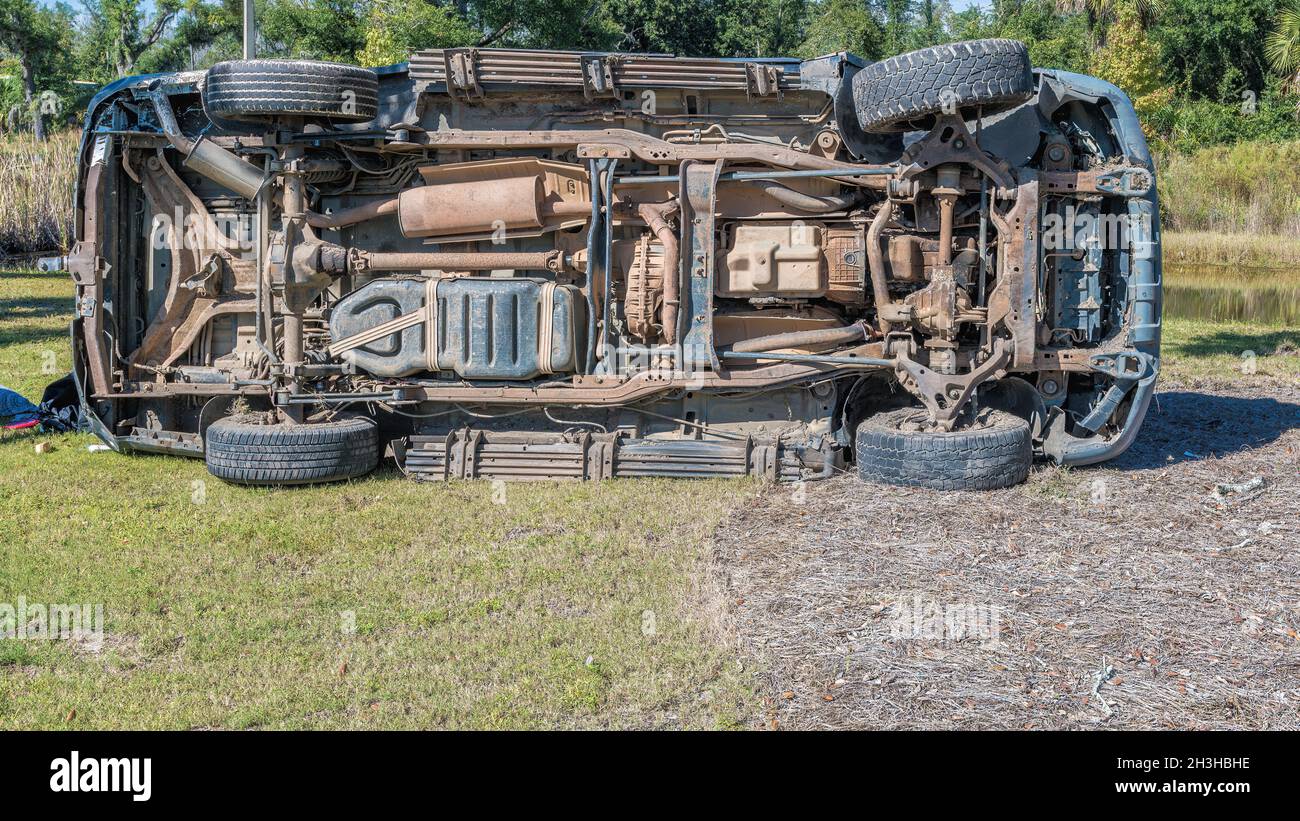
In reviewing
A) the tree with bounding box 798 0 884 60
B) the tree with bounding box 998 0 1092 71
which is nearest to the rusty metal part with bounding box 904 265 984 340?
the tree with bounding box 998 0 1092 71

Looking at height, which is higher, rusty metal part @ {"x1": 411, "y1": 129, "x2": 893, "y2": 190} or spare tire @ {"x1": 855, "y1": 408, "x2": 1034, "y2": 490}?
rusty metal part @ {"x1": 411, "y1": 129, "x2": 893, "y2": 190}

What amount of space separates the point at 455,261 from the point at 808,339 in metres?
2.72

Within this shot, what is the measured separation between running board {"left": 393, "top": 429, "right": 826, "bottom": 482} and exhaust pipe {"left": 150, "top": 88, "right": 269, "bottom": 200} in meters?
2.26

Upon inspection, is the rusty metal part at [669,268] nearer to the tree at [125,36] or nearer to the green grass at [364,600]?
the green grass at [364,600]

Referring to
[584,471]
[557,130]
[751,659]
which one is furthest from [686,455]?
[751,659]

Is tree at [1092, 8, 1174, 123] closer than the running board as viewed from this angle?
No

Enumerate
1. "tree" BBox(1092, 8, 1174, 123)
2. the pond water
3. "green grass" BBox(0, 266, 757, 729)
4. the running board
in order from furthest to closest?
1. "tree" BBox(1092, 8, 1174, 123)
2. the pond water
3. the running board
4. "green grass" BBox(0, 266, 757, 729)

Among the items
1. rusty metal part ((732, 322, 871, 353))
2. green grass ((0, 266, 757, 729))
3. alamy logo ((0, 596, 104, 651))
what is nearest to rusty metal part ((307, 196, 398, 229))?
green grass ((0, 266, 757, 729))

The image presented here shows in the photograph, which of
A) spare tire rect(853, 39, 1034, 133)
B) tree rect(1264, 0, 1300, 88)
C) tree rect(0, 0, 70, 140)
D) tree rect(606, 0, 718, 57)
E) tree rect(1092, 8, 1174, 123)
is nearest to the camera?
spare tire rect(853, 39, 1034, 133)

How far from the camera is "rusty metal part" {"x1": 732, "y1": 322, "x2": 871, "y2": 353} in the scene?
29.6ft

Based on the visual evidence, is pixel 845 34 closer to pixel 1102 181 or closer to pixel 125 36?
pixel 125 36

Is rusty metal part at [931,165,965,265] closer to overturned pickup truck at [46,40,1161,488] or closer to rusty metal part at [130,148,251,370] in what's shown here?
overturned pickup truck at [46,40,1161,488]

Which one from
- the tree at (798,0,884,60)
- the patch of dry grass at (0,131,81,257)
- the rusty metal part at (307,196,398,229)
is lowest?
the rusty metal part at (307,196,398,229)
